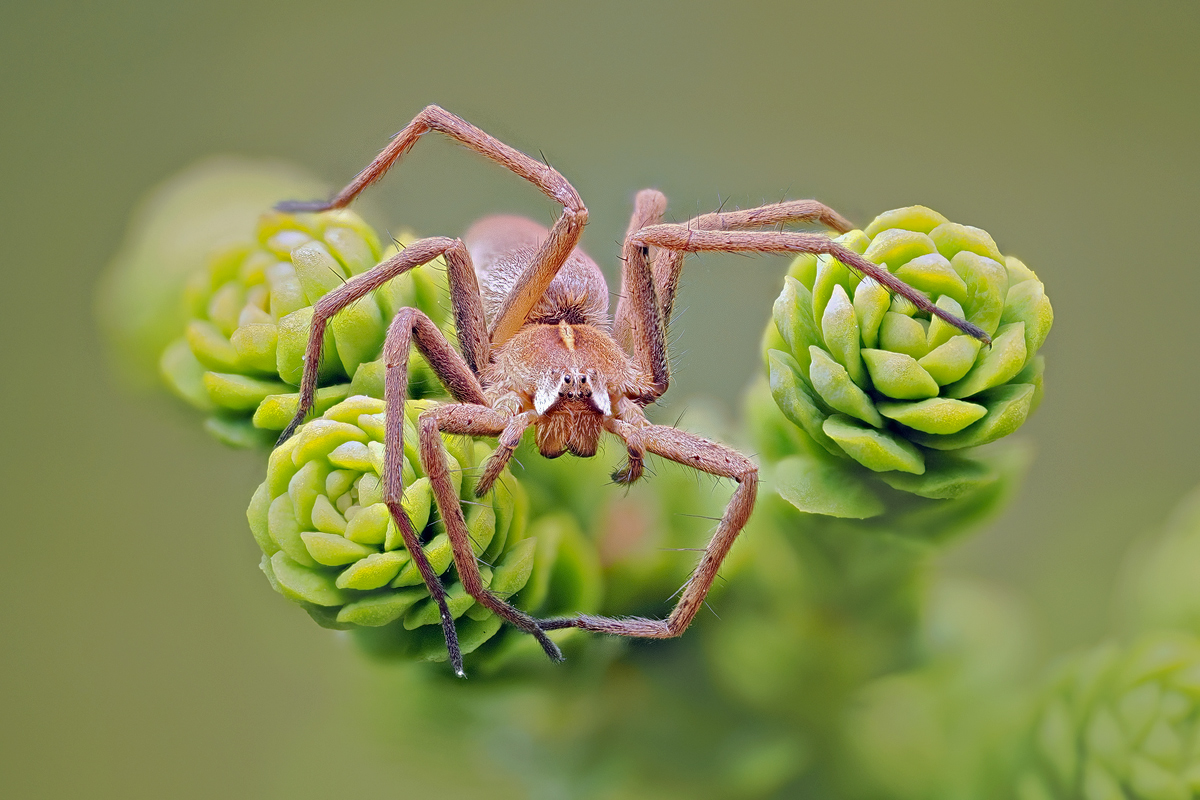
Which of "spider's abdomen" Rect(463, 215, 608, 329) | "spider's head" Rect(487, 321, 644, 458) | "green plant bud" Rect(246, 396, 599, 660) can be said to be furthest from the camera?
"spider's abdomen" Rect(463, 215, 608, 329)

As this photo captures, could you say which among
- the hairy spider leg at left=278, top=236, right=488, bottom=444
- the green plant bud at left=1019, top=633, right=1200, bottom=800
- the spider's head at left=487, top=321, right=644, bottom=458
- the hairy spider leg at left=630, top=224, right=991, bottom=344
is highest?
the hairy spider leg at left=630, top=224, right=991, bottom=344

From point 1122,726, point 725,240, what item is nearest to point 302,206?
point 725,240

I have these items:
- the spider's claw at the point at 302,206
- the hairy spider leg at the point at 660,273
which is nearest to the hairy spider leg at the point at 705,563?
the hairy spider leg at the point at 660,273

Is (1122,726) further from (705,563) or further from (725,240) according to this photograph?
(725,240)

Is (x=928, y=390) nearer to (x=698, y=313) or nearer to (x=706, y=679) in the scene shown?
(x=706, y=679)

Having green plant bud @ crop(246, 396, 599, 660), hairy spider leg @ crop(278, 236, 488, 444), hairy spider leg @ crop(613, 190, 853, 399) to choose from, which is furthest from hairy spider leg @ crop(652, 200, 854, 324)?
green plant bud @ crop(246, 396, 599, 660)

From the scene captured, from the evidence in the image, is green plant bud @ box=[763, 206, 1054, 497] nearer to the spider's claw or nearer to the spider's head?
the spider's head

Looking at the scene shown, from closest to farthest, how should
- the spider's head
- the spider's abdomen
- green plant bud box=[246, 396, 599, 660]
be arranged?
1. green plant bud box=[246, 396, 599, 660]
2. the spider's head
3. the spider's abdomen
